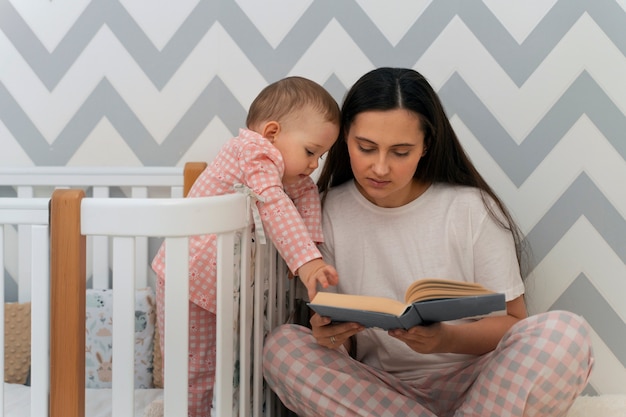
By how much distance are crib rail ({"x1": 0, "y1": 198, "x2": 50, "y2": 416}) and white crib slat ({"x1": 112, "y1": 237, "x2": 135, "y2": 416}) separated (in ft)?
0.34

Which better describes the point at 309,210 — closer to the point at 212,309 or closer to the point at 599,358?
the point at 212,309

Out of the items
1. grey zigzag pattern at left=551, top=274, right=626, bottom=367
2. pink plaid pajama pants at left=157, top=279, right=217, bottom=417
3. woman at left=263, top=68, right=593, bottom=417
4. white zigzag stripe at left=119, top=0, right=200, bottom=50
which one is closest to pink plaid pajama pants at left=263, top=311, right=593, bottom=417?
woman at left=263, top=68, right=593, bottom=417

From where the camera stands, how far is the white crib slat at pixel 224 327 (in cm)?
98

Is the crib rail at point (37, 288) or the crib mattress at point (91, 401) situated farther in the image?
the crib mattress at point (91, 401)

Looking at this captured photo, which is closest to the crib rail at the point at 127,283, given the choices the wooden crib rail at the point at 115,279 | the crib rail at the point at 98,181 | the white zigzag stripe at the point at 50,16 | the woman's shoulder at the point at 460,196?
the wooden crib rail at the point at 115,279

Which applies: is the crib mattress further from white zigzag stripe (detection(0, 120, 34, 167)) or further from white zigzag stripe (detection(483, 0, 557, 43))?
white zigzag stripe (detection(483, 0, 557, 43))

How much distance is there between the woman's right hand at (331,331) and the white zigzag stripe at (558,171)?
0.62 metres

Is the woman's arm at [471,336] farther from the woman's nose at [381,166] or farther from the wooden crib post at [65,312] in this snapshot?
the wooden crib post at [65,312]

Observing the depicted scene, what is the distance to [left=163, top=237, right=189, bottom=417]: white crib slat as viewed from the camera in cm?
93

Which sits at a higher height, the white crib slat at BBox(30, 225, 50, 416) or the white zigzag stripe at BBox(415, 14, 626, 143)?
the white zigzag stripe at BBox(415, 14, 626, 143)

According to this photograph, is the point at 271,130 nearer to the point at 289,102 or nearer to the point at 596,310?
the point at 289,102

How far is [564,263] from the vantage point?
159 cm

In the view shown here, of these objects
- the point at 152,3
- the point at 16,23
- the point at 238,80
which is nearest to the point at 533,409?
the point at 238,80

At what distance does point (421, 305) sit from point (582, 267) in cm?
83
